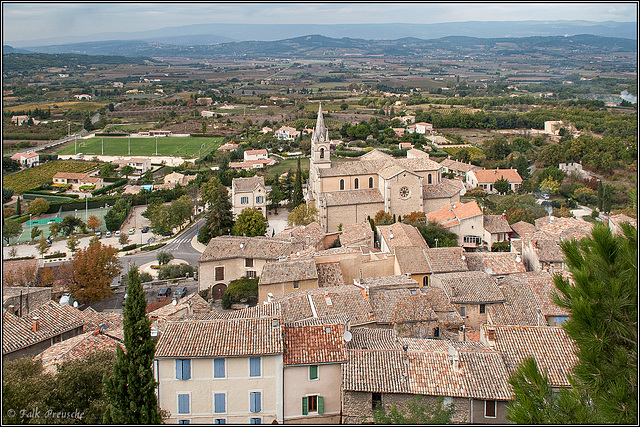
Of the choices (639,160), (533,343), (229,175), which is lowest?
(229,175)

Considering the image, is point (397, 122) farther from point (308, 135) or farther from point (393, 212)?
point (393, 212)

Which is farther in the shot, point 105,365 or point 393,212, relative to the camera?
point 393,212

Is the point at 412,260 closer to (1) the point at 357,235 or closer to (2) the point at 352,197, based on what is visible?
(1) the point at 357,235

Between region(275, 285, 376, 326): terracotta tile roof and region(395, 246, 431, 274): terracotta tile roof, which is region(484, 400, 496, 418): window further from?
region(395, 246, 431, 274): terracotta tile roof

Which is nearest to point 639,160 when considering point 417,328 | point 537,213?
point 417,328

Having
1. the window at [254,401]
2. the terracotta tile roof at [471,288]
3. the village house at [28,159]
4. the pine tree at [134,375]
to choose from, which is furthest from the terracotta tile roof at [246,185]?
the pine tree at [134,375]

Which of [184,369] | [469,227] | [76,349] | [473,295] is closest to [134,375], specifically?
[184,369]

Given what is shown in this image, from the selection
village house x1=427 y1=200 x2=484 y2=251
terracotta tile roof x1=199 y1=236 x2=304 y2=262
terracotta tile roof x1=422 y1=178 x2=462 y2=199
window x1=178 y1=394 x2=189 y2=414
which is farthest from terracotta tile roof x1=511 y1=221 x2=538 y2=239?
window x1=178 y1=394 x2=189 y2=414
